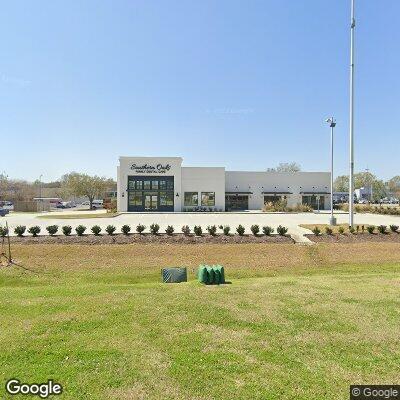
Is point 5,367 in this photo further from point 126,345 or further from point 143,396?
point 143,396

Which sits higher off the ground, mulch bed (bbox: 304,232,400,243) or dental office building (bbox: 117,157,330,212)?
dental office building (bbox: 117,157,330,212)

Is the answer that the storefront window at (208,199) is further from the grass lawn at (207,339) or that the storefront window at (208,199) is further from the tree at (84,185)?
the grass lawn at (207,339)

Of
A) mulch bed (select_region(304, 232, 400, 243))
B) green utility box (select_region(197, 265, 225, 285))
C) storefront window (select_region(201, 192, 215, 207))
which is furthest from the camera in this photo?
storefront window (select_region(201, 192, 215, 207))

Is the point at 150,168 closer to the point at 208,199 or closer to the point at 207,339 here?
the point at 208,199

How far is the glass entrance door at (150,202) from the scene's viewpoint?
1751 inches

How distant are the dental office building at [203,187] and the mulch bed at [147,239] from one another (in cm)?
2491

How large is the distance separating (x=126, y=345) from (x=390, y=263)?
48.7 ft

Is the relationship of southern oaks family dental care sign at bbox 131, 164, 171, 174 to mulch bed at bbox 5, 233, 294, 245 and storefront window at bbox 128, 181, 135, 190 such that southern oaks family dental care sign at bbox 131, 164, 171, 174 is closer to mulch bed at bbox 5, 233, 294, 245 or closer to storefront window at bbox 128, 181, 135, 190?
storefront window at bbox 128, 181, 135, 190

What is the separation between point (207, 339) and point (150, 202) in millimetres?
39722

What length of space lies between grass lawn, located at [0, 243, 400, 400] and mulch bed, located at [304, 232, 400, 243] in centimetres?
900

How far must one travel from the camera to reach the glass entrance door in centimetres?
4448

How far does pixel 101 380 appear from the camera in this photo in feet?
14.4

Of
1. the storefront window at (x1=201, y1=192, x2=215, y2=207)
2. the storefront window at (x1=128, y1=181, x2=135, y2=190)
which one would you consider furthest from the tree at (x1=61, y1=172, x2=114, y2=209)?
the storefront window at (x1=201, y1=192, x2=215, y2=207)

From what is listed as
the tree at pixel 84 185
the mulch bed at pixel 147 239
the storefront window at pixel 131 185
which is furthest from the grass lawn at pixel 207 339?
the tree at pixel 84 185
